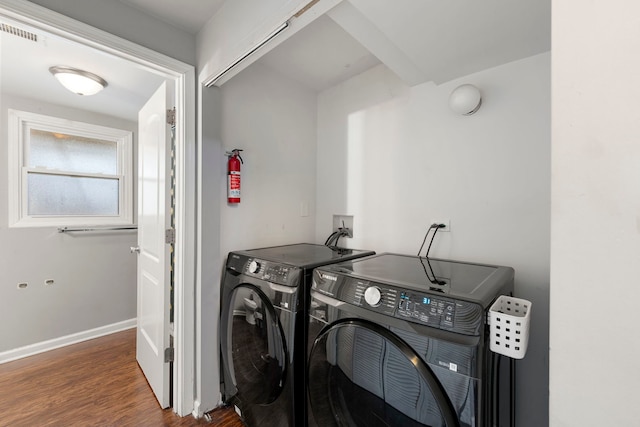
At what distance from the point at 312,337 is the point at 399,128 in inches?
54.8

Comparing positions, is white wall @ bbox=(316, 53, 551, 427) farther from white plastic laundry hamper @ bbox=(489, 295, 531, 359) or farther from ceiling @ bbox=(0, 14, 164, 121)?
ceiling @ bbox=(0, 14, 164, 121)

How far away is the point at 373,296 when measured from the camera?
3.18ft

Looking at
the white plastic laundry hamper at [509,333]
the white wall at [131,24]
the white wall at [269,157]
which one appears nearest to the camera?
the white plastic laundry hamper at [509,333]

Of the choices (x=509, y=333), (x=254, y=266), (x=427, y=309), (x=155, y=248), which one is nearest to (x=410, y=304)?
(x=427, y=309)

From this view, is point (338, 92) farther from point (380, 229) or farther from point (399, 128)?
point (380, 229)

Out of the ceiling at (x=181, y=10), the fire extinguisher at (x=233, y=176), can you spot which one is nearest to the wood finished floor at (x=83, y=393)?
the fire extinguisher at (x=233, y=176)

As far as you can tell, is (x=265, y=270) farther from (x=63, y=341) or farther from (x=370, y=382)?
(x=63, y=341)

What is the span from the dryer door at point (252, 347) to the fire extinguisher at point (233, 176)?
57cm

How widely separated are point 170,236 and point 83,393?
1333 millimetres

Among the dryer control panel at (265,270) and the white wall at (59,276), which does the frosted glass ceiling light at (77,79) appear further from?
the dryer control panel at (265,270)

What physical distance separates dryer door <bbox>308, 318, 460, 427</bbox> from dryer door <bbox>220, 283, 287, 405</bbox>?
25 centimetres

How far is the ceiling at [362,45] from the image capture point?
3.52 feet

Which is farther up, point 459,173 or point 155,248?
point 459,173

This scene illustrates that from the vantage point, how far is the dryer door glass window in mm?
1334
